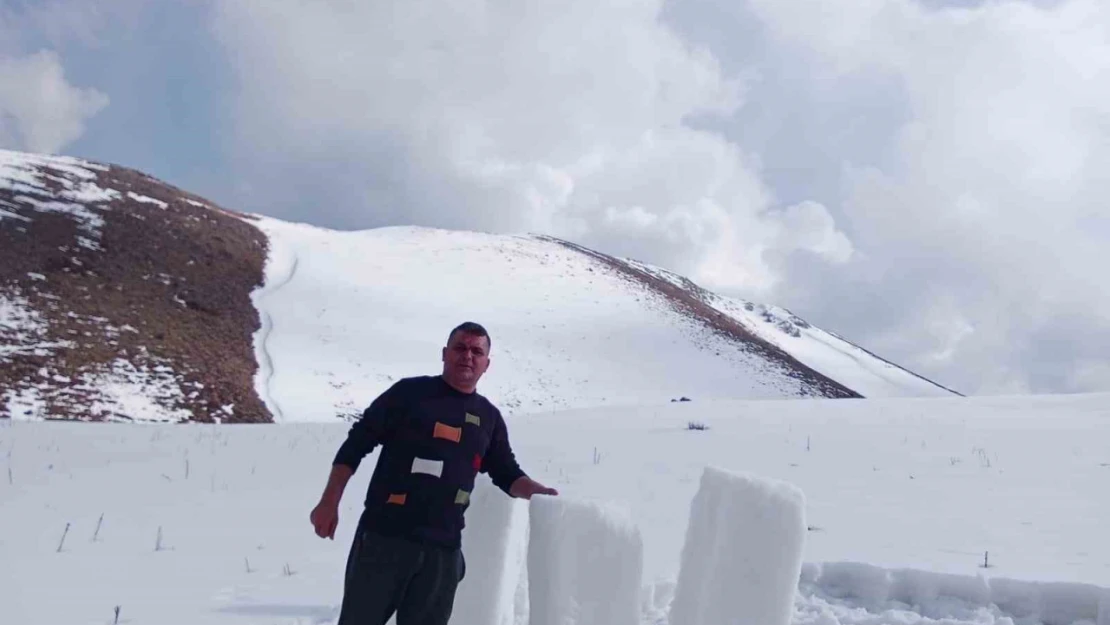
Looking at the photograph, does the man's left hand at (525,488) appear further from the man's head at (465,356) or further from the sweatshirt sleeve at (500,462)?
the man's head at (465,356)

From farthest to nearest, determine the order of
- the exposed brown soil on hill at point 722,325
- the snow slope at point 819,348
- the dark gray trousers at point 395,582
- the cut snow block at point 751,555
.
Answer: the snow slope at point 819,348
the exposed brown soil on hill at point 722,325
the dark gray trousers at point 395,582
the cut snow block at point 751,555

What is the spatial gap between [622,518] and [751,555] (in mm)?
524

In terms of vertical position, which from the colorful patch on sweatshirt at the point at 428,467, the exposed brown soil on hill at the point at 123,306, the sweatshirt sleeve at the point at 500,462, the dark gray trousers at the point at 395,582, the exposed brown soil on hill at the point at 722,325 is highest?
the exposed brown soil on hill at the point at 722,325

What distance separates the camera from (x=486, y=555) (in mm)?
3715

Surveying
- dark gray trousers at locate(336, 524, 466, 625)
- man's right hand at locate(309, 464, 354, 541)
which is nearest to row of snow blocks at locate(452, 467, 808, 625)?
dark gray trousers at locate(336, 524, 466, 625)

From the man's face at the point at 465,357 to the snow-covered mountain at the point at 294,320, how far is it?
19.8 m

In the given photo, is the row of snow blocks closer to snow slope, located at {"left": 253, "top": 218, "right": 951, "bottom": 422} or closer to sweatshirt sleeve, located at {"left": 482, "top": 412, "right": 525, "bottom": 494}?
sweatshirt sleeve, located at {"left": 482, "top": 412, "right": 525, "bottom": 494}

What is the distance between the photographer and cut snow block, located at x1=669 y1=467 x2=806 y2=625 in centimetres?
305

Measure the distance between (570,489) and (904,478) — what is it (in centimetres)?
349

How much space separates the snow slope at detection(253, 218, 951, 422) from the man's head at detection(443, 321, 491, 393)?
20.3 meters

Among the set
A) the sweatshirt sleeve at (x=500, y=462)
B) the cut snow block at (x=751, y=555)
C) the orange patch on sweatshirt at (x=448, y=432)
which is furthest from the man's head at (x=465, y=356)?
the cut snow block at (x=751, y=555)

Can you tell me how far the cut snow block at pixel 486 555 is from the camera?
3697 millimetres

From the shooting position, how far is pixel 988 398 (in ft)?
57.6

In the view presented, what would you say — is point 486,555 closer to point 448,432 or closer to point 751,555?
point 448,432
